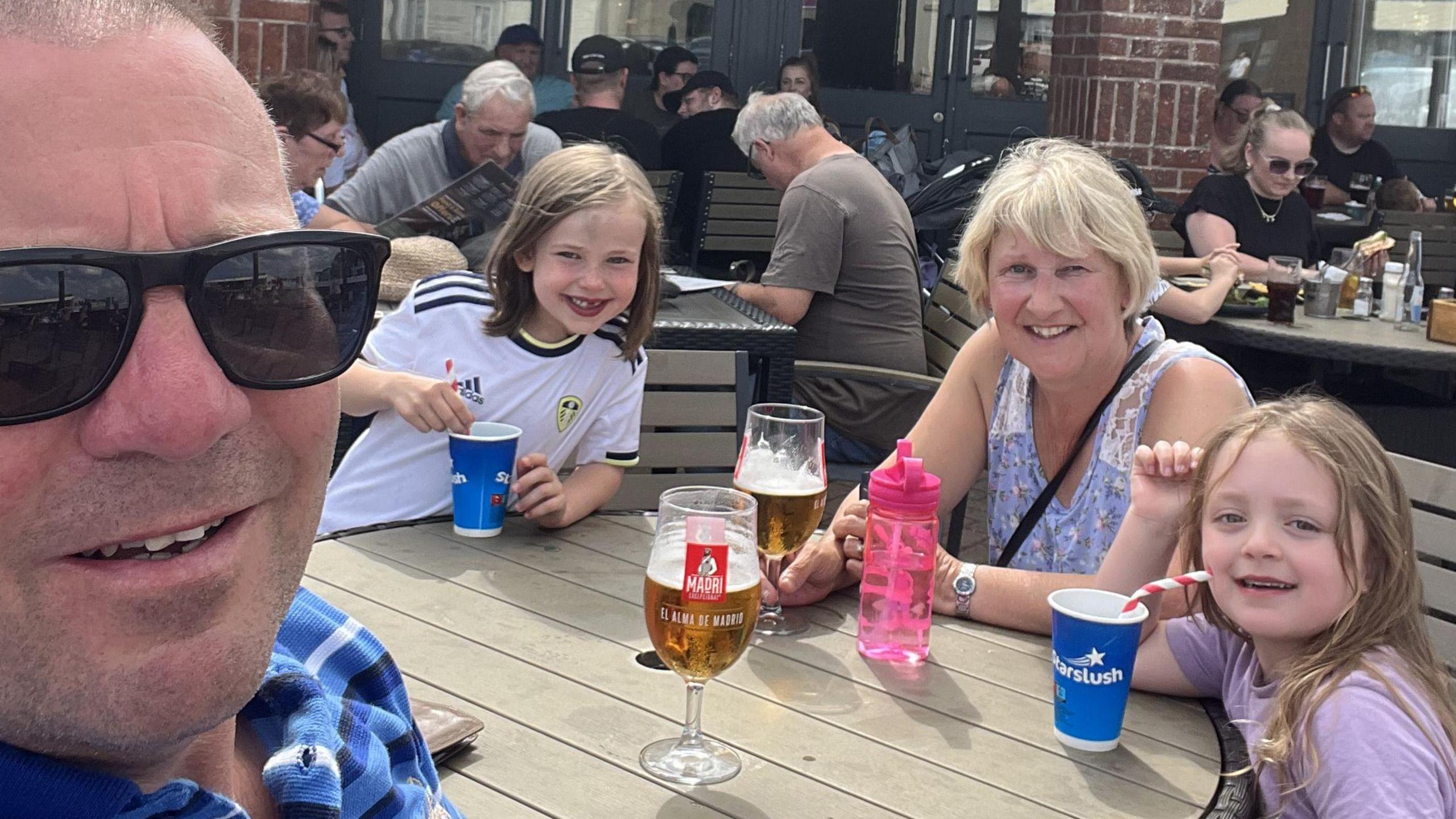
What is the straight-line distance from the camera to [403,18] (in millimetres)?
7949

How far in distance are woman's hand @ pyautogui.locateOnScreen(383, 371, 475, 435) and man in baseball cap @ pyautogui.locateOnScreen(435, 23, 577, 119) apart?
5604 millimetres

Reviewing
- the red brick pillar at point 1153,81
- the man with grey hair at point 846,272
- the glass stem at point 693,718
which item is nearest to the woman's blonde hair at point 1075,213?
the glass stem at point 693,718

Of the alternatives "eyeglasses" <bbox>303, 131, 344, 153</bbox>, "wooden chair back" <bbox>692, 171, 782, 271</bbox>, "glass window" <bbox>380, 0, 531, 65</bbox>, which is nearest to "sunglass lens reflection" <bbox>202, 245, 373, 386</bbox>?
"eyeglasses" <bbox>303, 131, 344, 153</bbox>

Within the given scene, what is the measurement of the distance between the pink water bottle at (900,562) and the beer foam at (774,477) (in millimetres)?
98

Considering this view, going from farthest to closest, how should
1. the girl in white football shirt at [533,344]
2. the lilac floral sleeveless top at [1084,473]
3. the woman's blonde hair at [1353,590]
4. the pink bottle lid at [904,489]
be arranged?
1. the girl in white football shirt at [533,344]
2. the lilac floral sleeveless top at [1084,473]
3. the pink bottle lid at [904,489]
4. the woman's blonde hair at [1353,590]

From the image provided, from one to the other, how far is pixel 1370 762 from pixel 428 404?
1.45m

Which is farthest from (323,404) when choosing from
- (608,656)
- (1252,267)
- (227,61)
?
(1252,267)

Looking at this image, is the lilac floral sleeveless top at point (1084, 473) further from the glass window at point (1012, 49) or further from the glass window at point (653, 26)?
the glass window at point (1012, 49)

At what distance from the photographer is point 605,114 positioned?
277 inches

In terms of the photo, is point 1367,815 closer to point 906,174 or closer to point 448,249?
point 448,249

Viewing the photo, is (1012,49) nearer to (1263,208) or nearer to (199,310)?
(1263,208)

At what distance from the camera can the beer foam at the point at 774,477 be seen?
6.01 ft

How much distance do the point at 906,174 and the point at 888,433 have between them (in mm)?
3280

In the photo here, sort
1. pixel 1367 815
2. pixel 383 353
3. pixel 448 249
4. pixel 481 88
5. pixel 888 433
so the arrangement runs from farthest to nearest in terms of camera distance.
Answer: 1. pixel 481 88
2. pixel 888 433
3. pixel 448 249
4. pixel 383 353
5. pixel 1367 815
